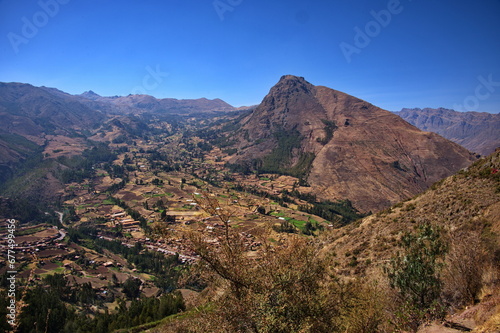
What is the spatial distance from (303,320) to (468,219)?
21766 mm

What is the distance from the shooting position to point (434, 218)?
2547 centimetres

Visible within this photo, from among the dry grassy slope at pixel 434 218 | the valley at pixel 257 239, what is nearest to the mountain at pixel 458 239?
the dry grassy slope at pixel 434 218

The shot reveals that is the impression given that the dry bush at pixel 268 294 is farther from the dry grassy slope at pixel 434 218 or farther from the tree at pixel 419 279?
the dry grassy slope at pixel 434 218

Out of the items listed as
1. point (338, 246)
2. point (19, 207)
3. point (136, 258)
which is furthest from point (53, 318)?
point (19, 207)

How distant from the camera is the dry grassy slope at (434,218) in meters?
21.6

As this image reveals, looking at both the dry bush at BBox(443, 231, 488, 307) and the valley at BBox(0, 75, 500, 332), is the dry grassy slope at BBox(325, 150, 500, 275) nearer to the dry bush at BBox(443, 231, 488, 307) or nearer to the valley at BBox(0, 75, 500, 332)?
the valley at BBox(0, 75, 500, 332)

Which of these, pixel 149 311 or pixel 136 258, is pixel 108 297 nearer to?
pixel 136 258

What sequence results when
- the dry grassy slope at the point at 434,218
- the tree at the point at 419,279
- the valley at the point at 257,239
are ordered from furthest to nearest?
the dry grassy slope at the point at 434,218
the tree at the point at 419,279
the valley at the point at 257,239

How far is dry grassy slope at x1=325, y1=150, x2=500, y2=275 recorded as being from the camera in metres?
21.6

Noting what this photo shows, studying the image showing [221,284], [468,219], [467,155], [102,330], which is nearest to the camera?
[221,284]

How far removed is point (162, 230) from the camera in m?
9.34

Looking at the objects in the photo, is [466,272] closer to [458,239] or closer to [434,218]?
[458,239]

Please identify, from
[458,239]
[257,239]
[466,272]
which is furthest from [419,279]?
[257,239]

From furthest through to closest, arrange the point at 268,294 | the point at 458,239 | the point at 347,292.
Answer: the point at 458,239, the point at 347,292, the point at 268,294
